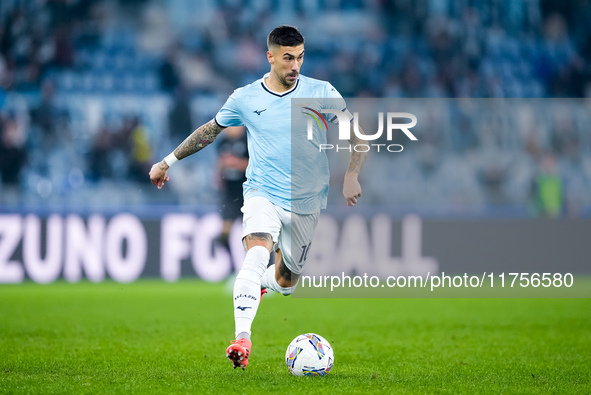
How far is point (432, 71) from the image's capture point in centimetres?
1798

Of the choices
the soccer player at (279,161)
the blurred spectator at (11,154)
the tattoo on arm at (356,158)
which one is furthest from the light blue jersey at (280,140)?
the blurred spectator at (11,154)

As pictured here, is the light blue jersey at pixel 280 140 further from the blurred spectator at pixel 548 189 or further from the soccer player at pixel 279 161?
the blurred spectator at pixel 548 189

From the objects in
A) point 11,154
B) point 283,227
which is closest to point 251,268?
point 283,227

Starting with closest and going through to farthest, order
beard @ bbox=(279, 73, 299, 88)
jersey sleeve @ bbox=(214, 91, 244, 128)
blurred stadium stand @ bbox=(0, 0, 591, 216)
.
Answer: beard @ bbox=(279, 73, 299, 88), jersey sleeve @ bbox=(214, 91, 244, 128), blurred stadium stand @ bbox=(0, 0, 591, 216)

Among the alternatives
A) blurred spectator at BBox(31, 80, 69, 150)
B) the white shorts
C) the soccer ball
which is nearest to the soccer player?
the white shorts

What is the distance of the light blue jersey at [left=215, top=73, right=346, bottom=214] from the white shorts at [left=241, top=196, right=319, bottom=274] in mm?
67

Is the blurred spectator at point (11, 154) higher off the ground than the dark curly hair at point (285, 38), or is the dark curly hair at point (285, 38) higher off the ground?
the blurred spectator at point (11, 154)

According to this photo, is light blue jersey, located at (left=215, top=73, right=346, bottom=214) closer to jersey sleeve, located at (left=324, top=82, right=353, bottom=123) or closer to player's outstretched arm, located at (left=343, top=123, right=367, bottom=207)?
jersey sleeve, located at (left=324, top=82, right=353, bottom=123)

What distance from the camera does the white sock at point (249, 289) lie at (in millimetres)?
5367

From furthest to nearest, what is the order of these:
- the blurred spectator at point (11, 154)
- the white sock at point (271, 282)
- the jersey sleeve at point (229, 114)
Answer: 1. the blurred spectator at point (11, 154)
2. the white sock at point (271, 282)
3. the jersey sleeve at point (229, 114)

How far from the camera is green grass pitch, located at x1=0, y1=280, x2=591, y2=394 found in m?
5.27

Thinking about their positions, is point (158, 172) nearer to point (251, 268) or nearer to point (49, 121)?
point (251, 268)

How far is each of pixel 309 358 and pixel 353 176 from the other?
1322 mm

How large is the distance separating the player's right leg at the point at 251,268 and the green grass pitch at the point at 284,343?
0.24 meters
